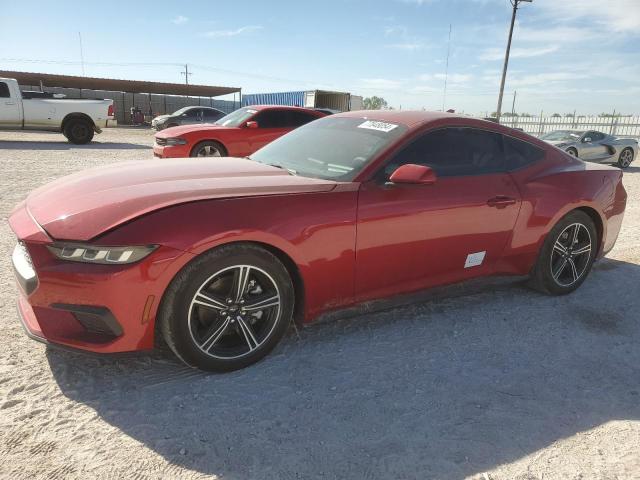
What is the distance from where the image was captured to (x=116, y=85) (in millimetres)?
34688

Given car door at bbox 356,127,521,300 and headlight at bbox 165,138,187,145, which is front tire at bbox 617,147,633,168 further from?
car door at bbox 356,127,521,300

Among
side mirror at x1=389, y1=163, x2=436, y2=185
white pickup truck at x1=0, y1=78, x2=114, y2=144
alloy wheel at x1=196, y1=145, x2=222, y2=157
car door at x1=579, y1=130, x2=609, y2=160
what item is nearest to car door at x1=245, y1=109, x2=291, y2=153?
alloy wheel at x1=196, y1=145, x2=222, y2=157

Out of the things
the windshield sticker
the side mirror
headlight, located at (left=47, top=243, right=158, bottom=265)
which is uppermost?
the windshield sticker

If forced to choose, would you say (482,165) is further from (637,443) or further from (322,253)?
(637,443)

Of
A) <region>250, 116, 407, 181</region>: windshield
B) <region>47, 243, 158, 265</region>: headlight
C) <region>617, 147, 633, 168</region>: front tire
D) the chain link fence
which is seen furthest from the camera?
the chain link fence

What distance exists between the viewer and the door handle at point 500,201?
3.39 metres

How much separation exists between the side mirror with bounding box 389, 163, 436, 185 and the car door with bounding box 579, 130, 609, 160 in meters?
12.8

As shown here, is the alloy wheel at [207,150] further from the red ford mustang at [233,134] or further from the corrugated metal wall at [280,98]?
the corrugated metal wall at [280,98]

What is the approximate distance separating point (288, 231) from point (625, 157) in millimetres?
15666

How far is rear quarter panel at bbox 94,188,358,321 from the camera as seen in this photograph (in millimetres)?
2295

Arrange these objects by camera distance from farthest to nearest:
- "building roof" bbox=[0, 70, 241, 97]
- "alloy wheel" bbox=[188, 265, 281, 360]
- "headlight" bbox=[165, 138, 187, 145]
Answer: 1. "building roof" bbox=[0, 70, 241, 97]
2. "headlight" bbox=[165, 138, 187, 145]
3. "alloy wheel" bbox=[188, 265, 281, 360]

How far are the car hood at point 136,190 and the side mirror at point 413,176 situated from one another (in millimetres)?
386

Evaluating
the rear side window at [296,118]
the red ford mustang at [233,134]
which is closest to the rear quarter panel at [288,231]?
the red ford mustang at [233,134]

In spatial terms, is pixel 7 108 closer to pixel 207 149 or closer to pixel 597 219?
pixel 207 149
